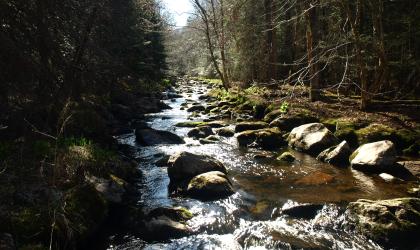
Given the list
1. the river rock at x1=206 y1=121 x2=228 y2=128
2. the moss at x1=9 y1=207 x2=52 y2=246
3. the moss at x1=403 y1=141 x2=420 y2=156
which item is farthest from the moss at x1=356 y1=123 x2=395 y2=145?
the moss at x1=9 y1=207 x2=52 y2=246

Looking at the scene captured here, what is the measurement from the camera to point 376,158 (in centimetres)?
1054

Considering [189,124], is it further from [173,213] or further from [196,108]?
[173,213]

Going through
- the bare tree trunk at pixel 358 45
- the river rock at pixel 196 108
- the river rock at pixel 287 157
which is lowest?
the river rock at pixel 287 157

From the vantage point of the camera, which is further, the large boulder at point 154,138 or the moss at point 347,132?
the large boulder at point 154,138

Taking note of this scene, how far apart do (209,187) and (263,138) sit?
5470mm

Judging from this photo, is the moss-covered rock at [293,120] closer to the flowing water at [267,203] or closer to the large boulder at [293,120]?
the large boulder at [293,120]

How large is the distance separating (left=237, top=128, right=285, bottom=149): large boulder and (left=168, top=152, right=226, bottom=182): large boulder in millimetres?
4070

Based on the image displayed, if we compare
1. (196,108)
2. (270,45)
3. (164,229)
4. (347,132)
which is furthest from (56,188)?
(270,45)

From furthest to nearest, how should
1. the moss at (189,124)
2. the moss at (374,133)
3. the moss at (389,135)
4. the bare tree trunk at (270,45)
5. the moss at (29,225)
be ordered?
the bare tree trunk at (270,45), the moss at (189,124), the moss at (374,133), the moss at (389,135), the moss at (29,225)

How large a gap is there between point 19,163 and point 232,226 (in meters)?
4.21

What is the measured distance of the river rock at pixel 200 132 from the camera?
15.6 meters

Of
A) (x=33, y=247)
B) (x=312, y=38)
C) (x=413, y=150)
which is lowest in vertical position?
(x=413, y=150)

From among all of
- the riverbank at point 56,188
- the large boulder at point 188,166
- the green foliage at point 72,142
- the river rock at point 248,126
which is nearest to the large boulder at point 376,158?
the large boulder at point 188,166

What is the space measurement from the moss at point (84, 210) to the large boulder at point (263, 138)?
7467 mm
